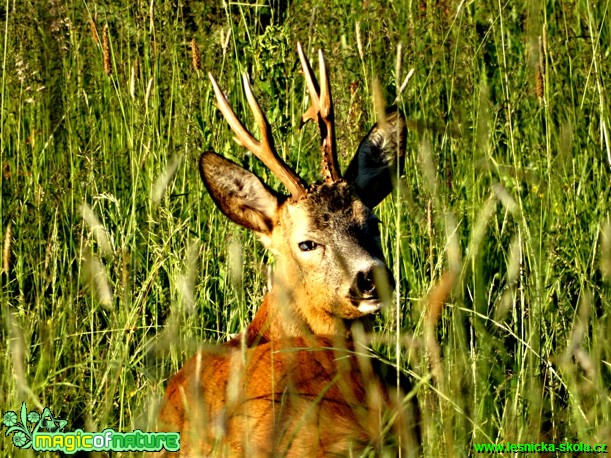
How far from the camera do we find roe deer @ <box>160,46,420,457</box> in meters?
2.41

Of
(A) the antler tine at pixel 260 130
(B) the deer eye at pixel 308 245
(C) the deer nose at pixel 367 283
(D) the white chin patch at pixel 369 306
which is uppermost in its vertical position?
(A) the antler tine at pixel 260 130

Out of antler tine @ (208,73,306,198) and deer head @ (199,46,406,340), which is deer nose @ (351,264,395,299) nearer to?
deer head @ (199,46,406,340)

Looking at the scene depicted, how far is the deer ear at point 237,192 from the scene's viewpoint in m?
4.04

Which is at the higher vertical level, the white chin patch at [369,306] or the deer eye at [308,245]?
the deer eye at [308,245]

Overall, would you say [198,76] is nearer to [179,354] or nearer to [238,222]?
[238,222]

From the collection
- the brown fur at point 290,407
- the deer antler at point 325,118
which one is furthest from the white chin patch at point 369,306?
the brown fur at point 290,407

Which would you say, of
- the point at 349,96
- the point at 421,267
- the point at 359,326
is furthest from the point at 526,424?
the point at 349,96

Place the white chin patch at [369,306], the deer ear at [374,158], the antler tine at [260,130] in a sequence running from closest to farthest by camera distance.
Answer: the white chin patch at [369,306] → the antler tine at [260,130] → the deer ear at [374,158]

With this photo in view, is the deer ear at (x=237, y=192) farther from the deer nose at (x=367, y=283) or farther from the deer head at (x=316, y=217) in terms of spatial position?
the deer nose at (x=367, y=283)

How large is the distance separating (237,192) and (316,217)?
305 millimetres

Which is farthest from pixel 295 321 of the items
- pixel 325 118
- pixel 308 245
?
pixel 325 118

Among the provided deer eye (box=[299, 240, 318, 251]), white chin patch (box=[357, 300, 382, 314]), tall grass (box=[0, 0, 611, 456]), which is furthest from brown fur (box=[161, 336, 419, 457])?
deer eye (box=[299, 240, 318, 251])

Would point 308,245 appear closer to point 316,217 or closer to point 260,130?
point 316,217

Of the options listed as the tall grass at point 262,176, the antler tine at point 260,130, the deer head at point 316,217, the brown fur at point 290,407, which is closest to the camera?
the brown fur at point 290,407
